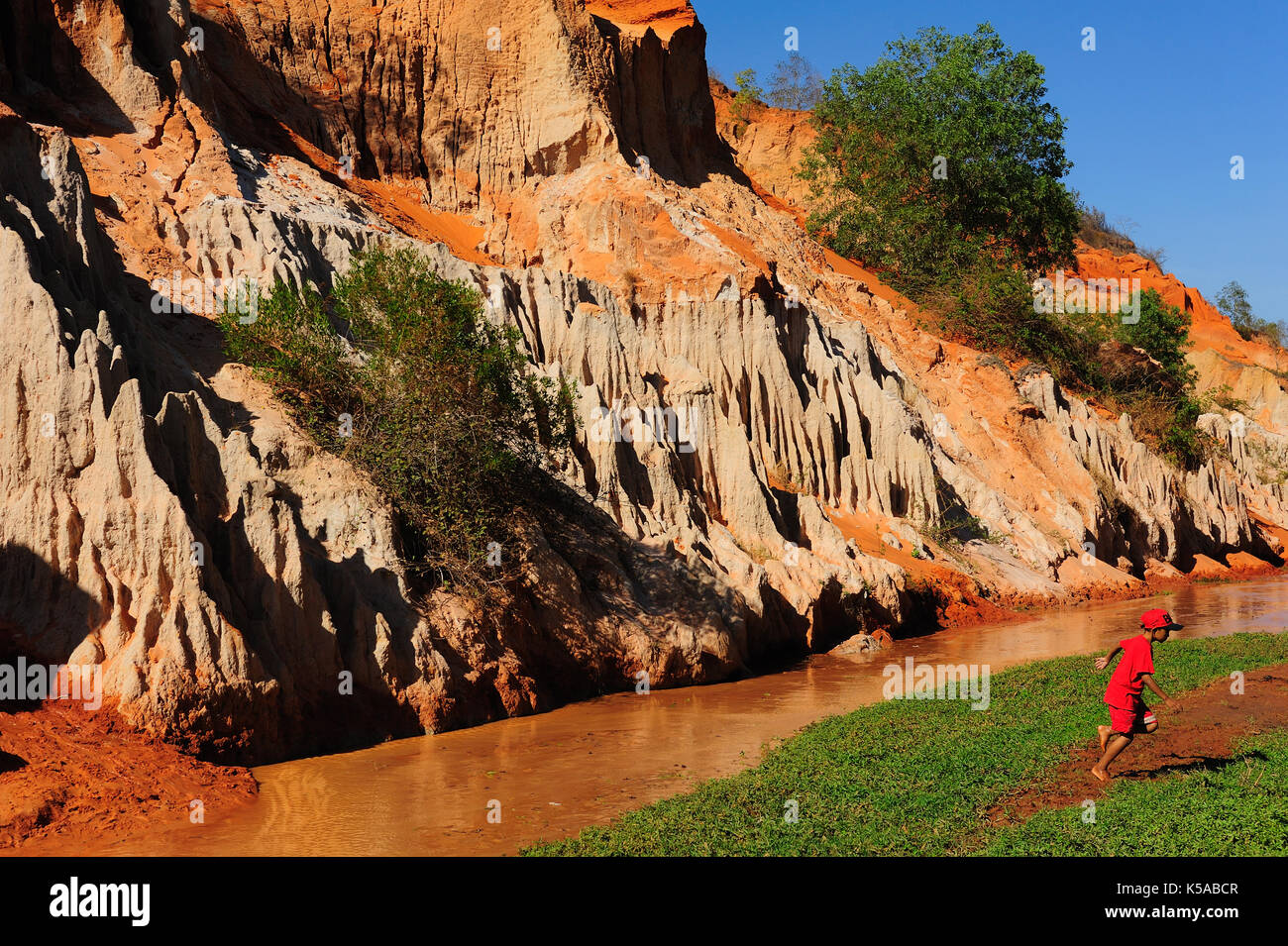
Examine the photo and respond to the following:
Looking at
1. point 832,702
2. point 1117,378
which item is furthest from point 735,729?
point 1117,378

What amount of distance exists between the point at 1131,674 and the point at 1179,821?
1472 millimetres

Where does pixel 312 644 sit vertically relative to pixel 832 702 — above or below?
above

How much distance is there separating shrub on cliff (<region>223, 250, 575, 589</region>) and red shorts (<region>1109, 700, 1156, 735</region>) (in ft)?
23.6

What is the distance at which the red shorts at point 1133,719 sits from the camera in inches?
330

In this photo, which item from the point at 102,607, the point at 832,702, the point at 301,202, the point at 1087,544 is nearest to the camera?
the point at 102,607

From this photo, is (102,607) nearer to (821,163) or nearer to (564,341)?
(564,341)

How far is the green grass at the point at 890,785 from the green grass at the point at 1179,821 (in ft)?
0.18

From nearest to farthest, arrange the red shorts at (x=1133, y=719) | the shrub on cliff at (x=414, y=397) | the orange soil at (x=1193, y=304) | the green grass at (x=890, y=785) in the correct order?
the green grass at (x=890, y=785)
the red shorts at (x=1133, y=719)
the shrub on cliff at (x=414, y=397)
the orange soil at (x=1193, y=304)

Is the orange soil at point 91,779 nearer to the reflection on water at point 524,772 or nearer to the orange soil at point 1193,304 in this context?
the reflection on water at point 524,772

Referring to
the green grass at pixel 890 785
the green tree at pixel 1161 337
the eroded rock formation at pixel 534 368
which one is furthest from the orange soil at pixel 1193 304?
the green grass at pixel 890 785

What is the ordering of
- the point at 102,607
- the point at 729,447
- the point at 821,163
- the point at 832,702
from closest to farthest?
the point at 102,607 → the point at 832,702 → the point at 729,447 → the point at 821,163

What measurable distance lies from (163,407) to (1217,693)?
36.8 ft

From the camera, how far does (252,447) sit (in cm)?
1228

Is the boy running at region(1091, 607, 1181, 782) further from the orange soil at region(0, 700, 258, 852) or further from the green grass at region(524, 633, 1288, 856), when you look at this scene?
the orange soil at region(0, 700, 258, 852)
